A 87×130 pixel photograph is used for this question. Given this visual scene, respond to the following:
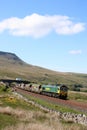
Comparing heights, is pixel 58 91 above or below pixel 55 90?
below

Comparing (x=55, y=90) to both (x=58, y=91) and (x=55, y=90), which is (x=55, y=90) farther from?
(x=58, y=91)

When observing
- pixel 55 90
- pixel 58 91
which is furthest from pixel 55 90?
pixel 58 91

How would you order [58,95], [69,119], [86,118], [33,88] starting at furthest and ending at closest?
1. [33,88]
2. [58,95]
3. [69,119]
4. [86,118]

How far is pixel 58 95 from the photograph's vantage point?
261 ft

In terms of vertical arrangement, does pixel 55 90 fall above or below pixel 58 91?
above

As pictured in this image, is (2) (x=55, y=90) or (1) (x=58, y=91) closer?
(1) (x=58, y=91)

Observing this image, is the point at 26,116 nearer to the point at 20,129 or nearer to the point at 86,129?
the point at 86,129

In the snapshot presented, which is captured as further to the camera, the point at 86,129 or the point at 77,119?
the point at 77,119

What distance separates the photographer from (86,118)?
29.4 m

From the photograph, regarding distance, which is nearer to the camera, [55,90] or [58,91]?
[58,91]

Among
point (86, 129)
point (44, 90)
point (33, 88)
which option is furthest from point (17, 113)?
point (33, 88)

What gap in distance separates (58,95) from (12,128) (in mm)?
59382

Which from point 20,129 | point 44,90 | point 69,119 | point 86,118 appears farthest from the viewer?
point 44,90

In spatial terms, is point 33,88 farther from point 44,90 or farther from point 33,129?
point 33,129
